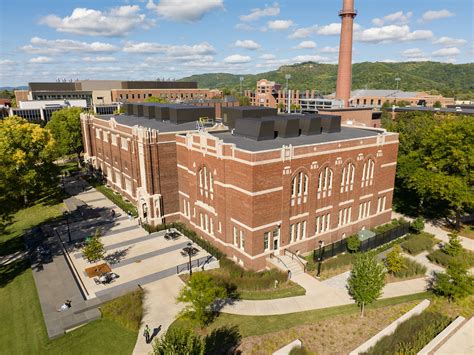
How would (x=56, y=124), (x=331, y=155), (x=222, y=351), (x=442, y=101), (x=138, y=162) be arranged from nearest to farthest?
(x=222, y=351) → (x=331, y=155) → (x=138, y=162) → (x=56, y=124) → (x=442, y=101)

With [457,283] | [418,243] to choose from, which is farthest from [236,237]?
[418,243]

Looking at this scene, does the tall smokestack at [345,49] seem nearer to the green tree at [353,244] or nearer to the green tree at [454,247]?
the green tree at [454,247]

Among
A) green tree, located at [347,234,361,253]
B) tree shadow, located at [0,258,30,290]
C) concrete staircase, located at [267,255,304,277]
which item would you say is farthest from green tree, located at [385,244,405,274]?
tree shadow, located at [0,258,30,290]

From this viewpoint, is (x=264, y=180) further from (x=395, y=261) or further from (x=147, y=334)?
(x=147, y=334)

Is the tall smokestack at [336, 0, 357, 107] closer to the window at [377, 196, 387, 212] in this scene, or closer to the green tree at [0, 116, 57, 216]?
the window at [377, 196, 387, 212]

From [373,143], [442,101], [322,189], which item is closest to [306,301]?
[322,189]

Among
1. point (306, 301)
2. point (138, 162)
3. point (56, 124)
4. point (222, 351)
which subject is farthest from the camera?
point (56, 124)

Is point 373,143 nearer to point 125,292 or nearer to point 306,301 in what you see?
point 306,301
